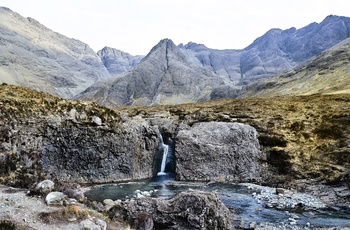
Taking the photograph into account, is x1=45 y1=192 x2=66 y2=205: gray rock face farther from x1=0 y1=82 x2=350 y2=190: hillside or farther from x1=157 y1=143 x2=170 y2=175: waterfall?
x1=157 y1=143 x2=170 y2=175: waterfall

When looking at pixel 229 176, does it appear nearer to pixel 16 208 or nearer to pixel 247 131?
pixel 247 131

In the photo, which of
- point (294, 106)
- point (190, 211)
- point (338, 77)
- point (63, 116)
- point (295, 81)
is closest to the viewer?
point (190, 211)

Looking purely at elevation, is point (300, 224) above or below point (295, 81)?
below

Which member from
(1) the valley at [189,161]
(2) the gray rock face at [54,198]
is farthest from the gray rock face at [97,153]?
(2) the gray rock face at [54,198]

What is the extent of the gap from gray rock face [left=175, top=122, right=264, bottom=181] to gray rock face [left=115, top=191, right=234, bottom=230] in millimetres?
20461

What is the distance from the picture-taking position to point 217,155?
41.9 m

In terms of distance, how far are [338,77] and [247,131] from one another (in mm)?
94016

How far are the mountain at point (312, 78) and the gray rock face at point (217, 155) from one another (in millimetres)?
82546

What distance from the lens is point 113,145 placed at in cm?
3897

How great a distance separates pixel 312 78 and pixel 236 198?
122 metres

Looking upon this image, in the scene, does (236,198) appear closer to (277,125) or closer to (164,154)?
(277,125)

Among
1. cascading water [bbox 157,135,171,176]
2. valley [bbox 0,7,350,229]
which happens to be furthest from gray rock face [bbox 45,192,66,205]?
cascading water [bbox 157,135,171,176]

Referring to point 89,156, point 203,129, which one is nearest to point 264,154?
Answer: point 203,129

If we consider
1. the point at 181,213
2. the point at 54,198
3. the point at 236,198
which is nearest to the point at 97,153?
the point at 236,198
